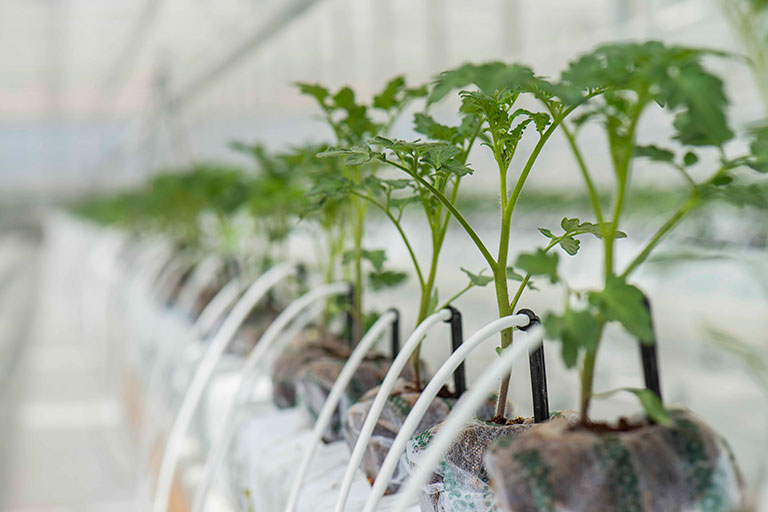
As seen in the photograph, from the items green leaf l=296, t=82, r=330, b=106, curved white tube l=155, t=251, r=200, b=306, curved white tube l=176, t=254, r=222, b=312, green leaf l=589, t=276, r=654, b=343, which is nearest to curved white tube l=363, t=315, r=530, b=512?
green leaf l=589, t=276, r=654, b=343

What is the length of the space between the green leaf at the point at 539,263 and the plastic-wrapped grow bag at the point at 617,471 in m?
0.10

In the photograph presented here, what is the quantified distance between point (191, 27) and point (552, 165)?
2170 millimetres

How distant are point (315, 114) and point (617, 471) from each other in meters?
0.76

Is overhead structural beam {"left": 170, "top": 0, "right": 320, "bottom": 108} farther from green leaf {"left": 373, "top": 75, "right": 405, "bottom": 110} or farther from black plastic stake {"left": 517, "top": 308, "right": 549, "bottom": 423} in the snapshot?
black plastic stake {"left": 517, "top": 308, "right": 549, "bottom": 423}

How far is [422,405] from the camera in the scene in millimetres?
563

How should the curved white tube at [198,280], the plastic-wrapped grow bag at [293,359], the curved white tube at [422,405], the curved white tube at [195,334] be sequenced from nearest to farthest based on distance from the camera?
1. the curved white tube at [422,405]
2. the plastic-wrapped grow bag at [293,359]
3. the curved white tube at [195,334]
4. the curved white tube at [198,280]

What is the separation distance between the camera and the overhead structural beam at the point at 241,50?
1982 millimetres

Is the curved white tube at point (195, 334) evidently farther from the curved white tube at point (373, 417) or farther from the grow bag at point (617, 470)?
the grow bag at point (617, 470)

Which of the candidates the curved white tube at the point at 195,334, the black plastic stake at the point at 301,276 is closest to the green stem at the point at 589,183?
the black plastic stake at the point at 301,276

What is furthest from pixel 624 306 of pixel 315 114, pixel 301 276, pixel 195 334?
pixel 195 334

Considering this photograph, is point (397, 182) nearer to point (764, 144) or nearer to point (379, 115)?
point (764, 144)

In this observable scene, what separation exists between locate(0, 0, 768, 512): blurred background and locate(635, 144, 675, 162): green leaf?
0.11 m

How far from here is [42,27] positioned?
4.35m

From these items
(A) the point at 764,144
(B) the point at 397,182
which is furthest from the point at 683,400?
(A) the point at 764,144
